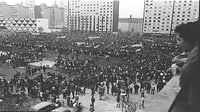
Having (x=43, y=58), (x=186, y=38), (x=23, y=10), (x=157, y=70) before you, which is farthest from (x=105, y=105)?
(x=23, y=10)

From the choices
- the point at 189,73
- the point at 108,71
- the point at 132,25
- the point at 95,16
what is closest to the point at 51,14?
the point at 95,16

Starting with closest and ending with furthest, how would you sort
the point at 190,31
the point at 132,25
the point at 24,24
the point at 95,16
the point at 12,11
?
the point at 190,31 < the point at 24,24 < the point at 95,16 < the point at 132,25 < the point at 12,11

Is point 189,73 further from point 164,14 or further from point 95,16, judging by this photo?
point 95,16

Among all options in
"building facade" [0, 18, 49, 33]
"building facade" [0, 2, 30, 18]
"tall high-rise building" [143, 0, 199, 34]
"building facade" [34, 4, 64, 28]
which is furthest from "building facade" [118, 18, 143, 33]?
"building facade" [0, 2, 30, 18]

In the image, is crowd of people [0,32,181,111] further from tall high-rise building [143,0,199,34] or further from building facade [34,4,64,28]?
building facade [34,4,64,28]

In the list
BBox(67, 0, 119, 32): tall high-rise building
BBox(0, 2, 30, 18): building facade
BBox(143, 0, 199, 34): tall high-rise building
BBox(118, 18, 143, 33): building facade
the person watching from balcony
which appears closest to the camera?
the person watching from balcony

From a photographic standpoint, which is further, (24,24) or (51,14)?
(51,14)

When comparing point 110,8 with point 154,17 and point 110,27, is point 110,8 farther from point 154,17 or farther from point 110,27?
point 154,17
